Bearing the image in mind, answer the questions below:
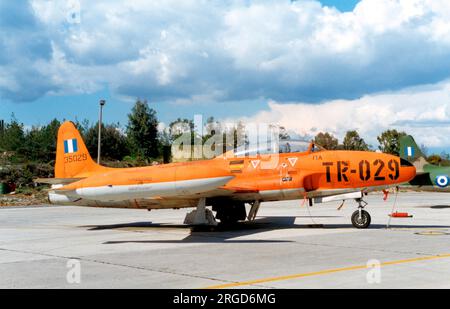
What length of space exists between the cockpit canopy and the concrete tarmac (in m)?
2.39

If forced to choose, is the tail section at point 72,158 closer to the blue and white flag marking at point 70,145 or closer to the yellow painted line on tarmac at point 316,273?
the blue and white flag marking at point 70,145

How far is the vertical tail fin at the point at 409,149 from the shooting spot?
94.8 ft

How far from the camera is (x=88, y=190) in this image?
12.8 m

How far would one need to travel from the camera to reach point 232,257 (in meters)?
9.92

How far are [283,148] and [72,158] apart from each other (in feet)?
24.5

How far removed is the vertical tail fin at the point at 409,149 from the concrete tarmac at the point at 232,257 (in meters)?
12.8

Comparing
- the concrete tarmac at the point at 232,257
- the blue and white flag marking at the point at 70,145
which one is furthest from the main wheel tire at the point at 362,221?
the blue and white flag marking at the point at 70,145

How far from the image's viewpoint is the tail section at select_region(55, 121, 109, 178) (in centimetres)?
1733

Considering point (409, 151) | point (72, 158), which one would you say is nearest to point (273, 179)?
point (72, 158)

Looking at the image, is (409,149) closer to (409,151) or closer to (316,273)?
(409,151)

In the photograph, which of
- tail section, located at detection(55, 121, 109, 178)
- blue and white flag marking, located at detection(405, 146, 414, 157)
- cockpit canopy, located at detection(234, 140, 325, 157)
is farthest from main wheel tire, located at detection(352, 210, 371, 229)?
blue and white flag marking, located at detection(405, 146, 414, 157)
